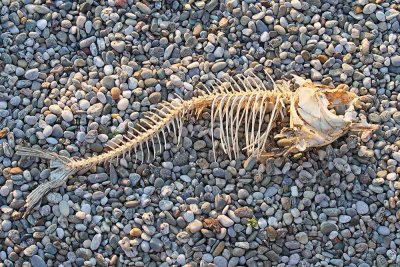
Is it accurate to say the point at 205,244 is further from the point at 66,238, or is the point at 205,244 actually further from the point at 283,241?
the point at 66,238

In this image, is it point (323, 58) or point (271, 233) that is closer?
point (271, 233)

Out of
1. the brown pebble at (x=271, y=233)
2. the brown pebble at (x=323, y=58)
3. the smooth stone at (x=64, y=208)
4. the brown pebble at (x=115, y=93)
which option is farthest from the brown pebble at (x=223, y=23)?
the smooth stone at (x=64, y=208)

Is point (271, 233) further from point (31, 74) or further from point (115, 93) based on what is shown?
point (31, 74)

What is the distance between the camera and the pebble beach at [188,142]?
4105 millimetres

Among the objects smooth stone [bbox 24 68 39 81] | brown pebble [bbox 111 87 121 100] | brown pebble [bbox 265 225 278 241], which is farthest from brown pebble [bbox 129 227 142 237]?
smooth stone [bbox 24 68 39 81]

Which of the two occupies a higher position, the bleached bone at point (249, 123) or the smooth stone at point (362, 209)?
the bleached bone at point (249, 123)

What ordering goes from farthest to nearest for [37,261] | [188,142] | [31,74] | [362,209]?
[31,74] → [188,142] → [362,209] → [37,261]

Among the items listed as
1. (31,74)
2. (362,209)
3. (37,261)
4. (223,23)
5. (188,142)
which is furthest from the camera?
(223,23)

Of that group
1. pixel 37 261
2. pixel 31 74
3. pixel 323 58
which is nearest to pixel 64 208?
pixel 37 261

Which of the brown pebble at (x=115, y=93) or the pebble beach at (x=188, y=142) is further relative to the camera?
the brown pebble at (x=115, y=93)

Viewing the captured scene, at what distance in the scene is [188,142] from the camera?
14.1 ft

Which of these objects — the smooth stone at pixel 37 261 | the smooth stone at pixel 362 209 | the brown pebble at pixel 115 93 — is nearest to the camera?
the smooth stone at pixel 37 261

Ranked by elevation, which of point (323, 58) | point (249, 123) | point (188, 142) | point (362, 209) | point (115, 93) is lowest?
point (362, 209)

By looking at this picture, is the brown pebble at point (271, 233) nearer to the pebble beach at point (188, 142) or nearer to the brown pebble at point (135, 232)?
the pebble beach at point (188, 142)
